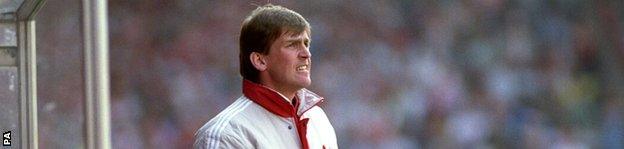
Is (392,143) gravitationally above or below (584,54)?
below

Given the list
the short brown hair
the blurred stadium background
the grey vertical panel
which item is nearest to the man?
the short brown hair

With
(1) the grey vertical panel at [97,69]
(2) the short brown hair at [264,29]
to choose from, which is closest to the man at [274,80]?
(2) the short brown hair at [264,29]

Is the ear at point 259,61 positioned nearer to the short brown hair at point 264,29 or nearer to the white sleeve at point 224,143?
the short brown hair at point 264,29

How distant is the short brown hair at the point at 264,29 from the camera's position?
2.00m

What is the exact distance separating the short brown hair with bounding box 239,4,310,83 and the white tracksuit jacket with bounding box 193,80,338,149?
0.15ft

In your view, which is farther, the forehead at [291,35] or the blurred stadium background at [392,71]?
the blurred stadium background at [392,71]

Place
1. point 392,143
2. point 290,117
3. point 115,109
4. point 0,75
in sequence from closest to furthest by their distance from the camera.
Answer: point 290,117 → point 0,75 → point 115,109 → point 392,143

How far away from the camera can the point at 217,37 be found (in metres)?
4.70

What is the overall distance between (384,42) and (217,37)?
2.31 ft

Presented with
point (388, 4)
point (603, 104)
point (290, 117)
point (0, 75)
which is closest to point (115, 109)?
point (388, 4)

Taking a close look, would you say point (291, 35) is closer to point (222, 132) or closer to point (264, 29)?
point (264, 29)

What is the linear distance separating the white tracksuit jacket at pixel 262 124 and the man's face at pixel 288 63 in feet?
0.09

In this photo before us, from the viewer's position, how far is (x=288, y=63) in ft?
6.55

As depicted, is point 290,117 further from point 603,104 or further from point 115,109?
point 603,104
